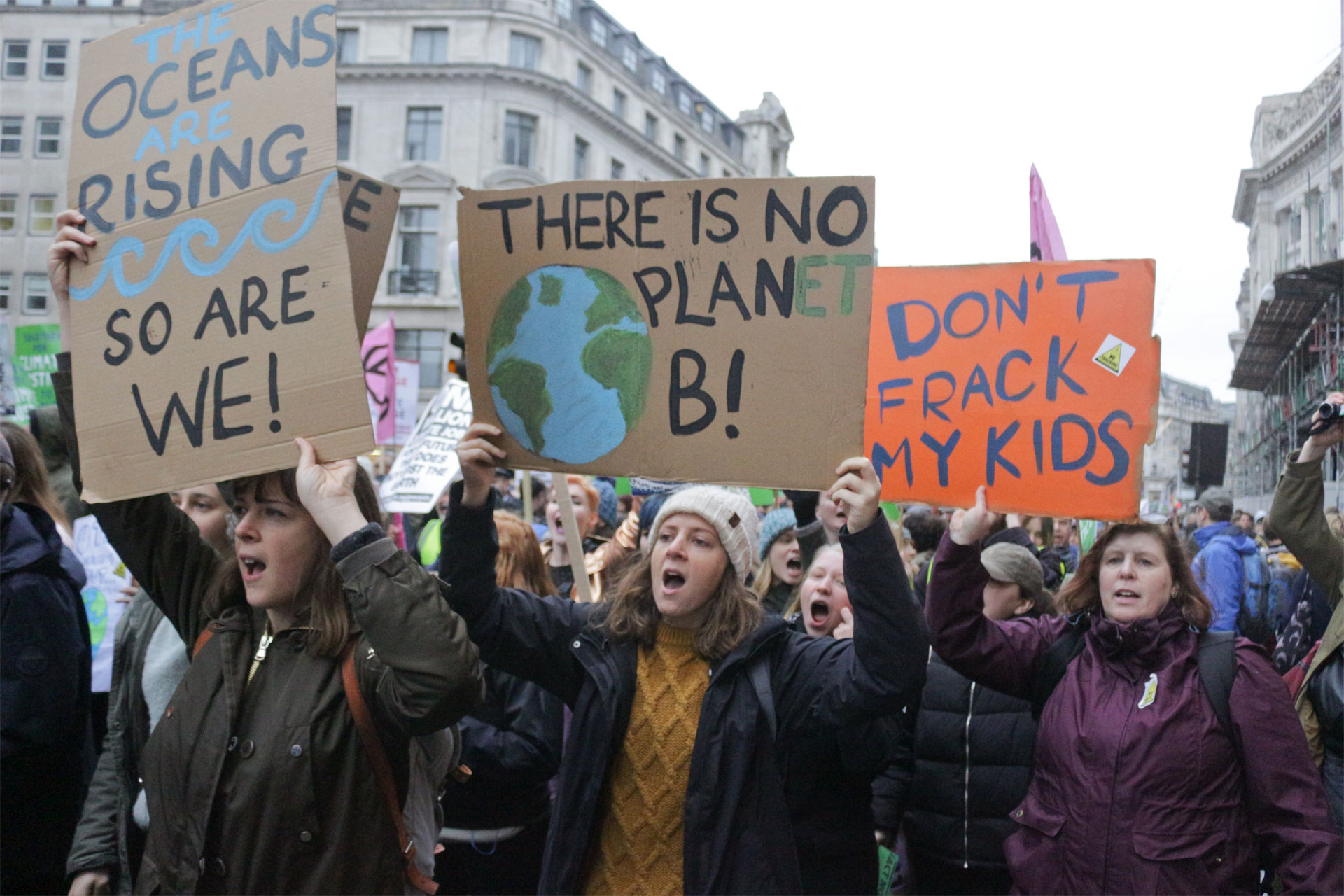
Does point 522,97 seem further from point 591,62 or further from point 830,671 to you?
point 830,671

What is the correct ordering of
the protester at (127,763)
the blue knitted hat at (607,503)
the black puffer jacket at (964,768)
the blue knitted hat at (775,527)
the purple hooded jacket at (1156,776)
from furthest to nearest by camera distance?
the blue knitted hat at (607,503) → the blue knitted hat at (775,527) → the black puffer jacket at (964,768) → the protester at (127,763) → the purple hooded jacket at (1156,776)

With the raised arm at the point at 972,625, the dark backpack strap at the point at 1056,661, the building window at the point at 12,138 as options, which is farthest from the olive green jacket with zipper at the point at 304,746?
the building window at the point at 12,138

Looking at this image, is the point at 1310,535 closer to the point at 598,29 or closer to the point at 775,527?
the point at 775,527

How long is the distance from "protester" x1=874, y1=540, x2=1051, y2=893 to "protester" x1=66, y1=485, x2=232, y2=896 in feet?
8.15

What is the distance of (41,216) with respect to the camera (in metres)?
22.0

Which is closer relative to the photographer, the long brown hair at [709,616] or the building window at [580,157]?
the long brown hair at [709,616]

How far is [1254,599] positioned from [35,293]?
105ft

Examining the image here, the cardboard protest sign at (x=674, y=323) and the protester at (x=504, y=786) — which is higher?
the cardboard protest sign at (x=674, y=323)

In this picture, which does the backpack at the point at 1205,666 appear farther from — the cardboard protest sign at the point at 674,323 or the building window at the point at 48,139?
the building window at the point at 48,139

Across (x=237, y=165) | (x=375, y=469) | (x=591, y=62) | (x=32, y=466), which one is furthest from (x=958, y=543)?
(x=591, y=62)

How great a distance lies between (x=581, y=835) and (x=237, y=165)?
1827 millimetres

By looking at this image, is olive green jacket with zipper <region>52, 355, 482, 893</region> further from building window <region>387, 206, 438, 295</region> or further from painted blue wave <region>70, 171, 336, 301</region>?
building window <region>387, 206, 438, 295</region>

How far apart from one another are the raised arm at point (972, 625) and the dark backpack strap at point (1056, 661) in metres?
0.02

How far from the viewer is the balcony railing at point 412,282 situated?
36969mm
